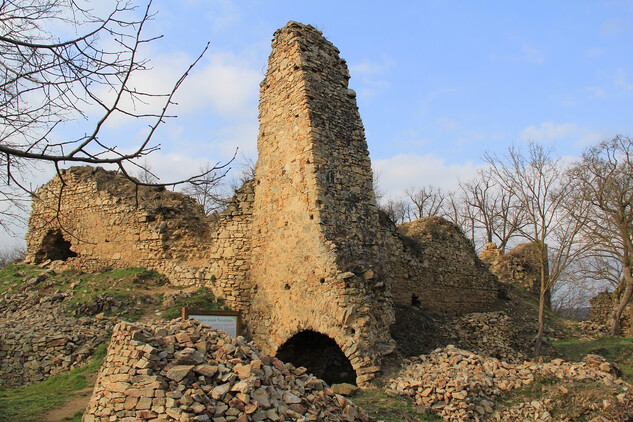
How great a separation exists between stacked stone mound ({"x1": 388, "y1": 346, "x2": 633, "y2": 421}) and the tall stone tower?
32.1 inches

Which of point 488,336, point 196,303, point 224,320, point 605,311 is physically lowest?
point 488,336

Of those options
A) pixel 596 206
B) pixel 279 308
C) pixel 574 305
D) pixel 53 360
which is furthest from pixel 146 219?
pixel 574 305

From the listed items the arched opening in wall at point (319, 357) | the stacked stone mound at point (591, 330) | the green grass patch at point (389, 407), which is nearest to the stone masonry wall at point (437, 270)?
the arched opening in wall at point (319, 357)

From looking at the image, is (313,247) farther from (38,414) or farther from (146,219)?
(146,219)

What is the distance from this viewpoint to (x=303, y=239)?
366 inches

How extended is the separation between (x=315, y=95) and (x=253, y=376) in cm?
626

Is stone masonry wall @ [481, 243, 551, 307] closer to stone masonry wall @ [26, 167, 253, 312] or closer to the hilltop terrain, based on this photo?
the hilltop terrain

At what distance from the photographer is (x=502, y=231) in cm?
3238

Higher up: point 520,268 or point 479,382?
point 520,268

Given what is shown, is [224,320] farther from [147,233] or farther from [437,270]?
[437,270]

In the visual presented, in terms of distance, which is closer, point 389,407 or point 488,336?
point 389,407

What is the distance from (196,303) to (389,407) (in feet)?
18.2

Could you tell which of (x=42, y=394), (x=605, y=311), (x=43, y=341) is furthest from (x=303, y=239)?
(x=605, y=311)

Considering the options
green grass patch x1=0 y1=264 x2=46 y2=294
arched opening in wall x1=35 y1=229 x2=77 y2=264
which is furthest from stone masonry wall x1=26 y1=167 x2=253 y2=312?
green grass patch x1=0 y1=264 x2=46 y2=294
